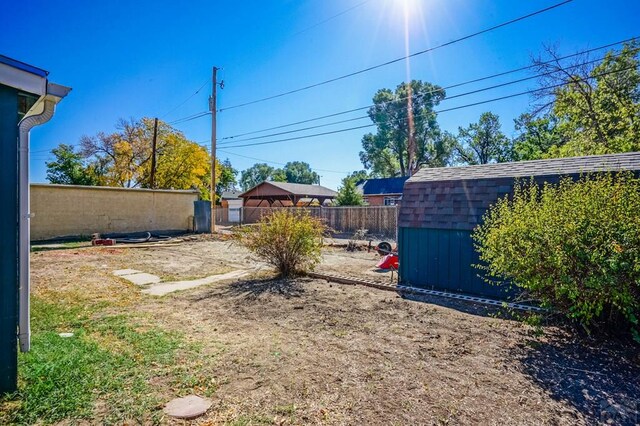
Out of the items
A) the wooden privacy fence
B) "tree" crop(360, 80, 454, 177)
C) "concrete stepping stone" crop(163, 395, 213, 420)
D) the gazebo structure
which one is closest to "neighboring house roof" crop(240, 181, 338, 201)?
the gazebo structure

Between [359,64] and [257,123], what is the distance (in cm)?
956

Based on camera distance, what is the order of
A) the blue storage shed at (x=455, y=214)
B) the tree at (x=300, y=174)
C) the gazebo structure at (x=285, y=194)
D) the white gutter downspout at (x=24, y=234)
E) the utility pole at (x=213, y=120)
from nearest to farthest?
the white gutter downspout at (x=24, y=234) → the blue storage shed at (x=455, y=214) → the utility pole at (x=213, y=120) → the gazebo structure at (x=285, y=194) → the tree at (x=300, y=174)

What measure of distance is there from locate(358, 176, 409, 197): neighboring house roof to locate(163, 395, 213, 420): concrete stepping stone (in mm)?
29110

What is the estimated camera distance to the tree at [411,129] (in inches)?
1363

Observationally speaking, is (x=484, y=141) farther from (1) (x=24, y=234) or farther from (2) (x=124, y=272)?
(1) (x=24, y=234)

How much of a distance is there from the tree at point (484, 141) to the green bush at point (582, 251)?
3205cm

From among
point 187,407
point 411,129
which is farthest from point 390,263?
point 411,129

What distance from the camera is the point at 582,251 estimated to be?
3055 millimetres

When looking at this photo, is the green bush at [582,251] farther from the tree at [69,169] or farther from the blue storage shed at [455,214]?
the tree at [69,169]

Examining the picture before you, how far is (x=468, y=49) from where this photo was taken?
10461 mm

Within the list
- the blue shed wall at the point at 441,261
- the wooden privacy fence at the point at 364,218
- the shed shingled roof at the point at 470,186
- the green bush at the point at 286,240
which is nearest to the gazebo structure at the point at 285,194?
the wooden privacy fence at the point at 364,218

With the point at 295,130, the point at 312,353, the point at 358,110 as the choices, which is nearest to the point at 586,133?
the point at 358,110

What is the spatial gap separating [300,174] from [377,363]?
246 ft

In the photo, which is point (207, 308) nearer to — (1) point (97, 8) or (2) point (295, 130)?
(1) point (97, 8)
